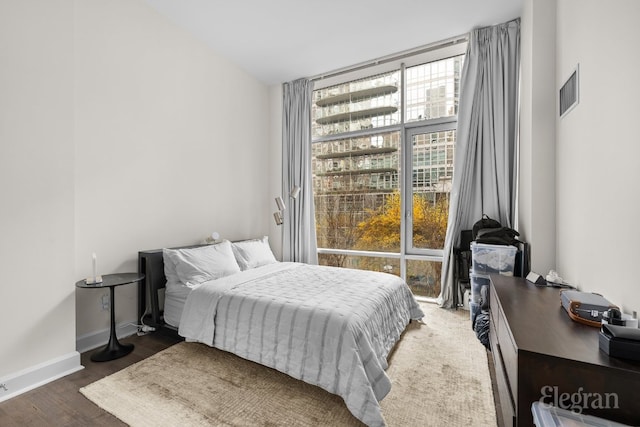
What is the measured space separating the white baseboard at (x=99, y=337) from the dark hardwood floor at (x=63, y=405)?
217mm

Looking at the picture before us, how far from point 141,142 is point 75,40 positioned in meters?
0.87

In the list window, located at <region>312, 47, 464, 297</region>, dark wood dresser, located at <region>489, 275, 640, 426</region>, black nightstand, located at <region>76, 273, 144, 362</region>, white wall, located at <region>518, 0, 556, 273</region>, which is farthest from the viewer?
window, located at <region>312, 47, 464, 297</region>

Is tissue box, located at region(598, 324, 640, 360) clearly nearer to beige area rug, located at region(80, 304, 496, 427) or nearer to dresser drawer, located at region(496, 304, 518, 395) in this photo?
dresser drawer, located at region(496, 304, 518, 395)

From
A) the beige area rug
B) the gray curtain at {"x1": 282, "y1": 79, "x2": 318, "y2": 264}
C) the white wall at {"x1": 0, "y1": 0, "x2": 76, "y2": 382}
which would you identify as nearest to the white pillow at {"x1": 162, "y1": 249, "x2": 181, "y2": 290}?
the beige area rug

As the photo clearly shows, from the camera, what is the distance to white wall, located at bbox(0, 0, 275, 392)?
1.83 m

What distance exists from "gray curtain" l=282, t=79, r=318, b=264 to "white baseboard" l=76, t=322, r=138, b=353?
6.90 ft

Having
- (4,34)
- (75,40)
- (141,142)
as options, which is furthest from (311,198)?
(4,34)

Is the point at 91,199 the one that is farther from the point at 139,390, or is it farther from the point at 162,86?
the point at 139,390

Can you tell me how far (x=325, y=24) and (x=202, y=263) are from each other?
8.93 ft

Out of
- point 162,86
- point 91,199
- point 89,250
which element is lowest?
point 89,250

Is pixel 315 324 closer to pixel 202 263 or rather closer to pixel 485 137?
pixel 202 263

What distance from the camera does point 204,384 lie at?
188cm

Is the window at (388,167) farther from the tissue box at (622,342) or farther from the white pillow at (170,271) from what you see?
the tissue box at (622,342)

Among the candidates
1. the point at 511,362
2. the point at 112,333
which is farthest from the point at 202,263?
the point at 511,362
